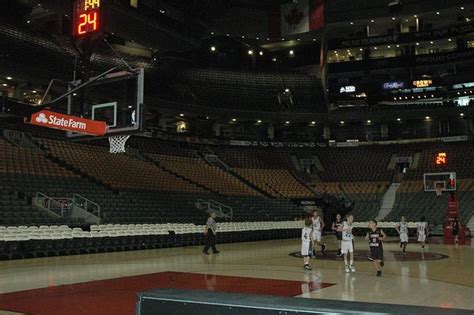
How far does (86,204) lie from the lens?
2205cm

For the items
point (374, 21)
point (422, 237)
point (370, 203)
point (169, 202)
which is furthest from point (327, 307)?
point (374, 21)

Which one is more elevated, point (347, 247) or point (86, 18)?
point (86, 18)

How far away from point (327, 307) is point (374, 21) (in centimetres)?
3869

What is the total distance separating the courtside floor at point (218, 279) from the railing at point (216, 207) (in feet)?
35.8

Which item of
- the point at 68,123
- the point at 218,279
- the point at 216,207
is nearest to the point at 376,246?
the point at 218,279

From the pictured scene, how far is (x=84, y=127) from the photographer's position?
12359 millimetres

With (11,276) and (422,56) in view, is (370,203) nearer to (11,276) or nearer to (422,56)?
(422,56)

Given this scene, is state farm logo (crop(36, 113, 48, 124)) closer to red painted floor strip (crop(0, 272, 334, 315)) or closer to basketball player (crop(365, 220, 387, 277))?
red painted floor strip (crop(0, 272, 334, 315))

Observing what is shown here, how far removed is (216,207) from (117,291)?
806 inches

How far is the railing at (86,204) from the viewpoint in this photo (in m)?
21.8

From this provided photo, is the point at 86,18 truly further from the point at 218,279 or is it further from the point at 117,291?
the point at 218,279

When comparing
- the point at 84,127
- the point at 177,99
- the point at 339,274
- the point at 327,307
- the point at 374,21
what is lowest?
the point at 339,274

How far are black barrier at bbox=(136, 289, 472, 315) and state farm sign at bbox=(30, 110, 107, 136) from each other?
312 inches

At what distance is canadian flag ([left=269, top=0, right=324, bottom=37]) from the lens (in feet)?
126
